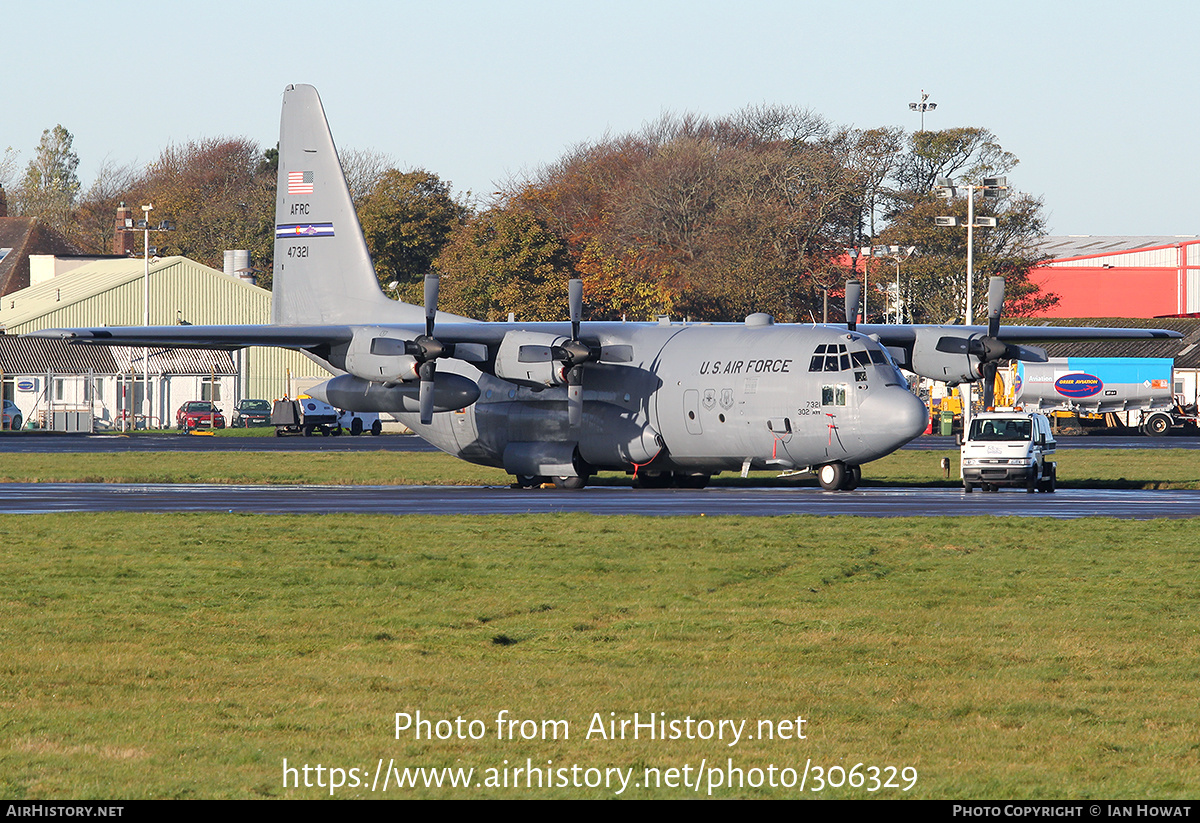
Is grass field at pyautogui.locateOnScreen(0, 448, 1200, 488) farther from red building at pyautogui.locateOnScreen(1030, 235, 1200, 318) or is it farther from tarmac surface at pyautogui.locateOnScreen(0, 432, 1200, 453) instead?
red building at pyautogui.locateOnScreen(1030, 235, 1200, 318)

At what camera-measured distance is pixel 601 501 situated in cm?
3080

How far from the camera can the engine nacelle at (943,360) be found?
35.5 meters

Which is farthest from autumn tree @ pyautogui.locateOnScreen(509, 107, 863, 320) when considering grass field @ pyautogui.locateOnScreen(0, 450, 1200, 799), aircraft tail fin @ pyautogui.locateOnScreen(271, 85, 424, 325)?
grass field @ pyautogui.locateOnScreen(0, 450, 1200, 799)

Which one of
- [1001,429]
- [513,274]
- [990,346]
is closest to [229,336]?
[990,346]

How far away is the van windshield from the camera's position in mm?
35094

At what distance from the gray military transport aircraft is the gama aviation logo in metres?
36.2

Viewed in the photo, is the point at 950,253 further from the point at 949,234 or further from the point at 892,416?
the point at 892,416

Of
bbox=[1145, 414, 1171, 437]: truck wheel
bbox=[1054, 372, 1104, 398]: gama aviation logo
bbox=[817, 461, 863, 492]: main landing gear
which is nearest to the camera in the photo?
bbox=[817, 461, 863, 492]: main landing gear

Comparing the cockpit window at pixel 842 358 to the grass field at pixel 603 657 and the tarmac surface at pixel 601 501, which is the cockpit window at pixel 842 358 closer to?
the tarmac surface at pixel 601 501

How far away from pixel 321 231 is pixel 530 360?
32.2ft

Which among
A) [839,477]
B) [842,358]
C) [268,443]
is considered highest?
[842,358]

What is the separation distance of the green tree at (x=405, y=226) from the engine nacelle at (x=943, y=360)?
68.4 meters
